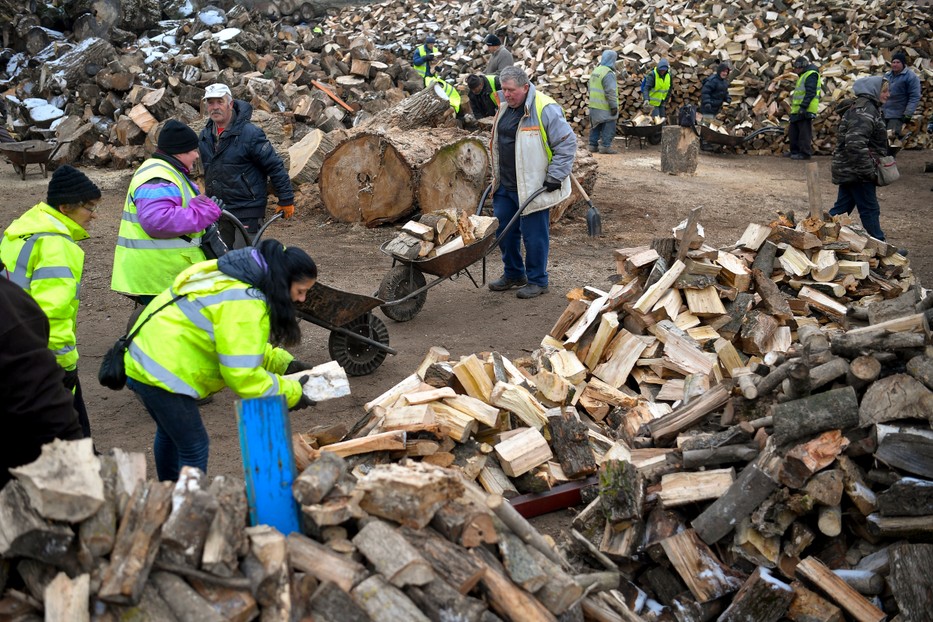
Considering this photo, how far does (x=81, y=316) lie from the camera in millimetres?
7254

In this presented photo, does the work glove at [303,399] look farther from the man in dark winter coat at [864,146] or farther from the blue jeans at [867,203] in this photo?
the blue jeans at [867,203]

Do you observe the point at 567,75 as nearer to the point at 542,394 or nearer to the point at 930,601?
the point at 542,394

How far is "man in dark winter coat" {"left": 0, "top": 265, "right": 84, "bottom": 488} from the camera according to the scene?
261cm

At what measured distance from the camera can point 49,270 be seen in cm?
381

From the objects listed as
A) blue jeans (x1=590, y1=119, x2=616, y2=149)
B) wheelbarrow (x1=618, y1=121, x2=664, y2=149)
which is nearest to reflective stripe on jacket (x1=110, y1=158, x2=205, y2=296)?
blue jeans (x1=590, y1=119, x2=616, y2=149)

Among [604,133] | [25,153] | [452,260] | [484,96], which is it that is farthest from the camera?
[604,133]

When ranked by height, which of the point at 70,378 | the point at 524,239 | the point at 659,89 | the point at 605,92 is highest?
the point at 70,378

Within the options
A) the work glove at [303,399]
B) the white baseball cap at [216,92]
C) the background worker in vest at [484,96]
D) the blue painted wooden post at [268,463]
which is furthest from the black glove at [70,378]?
the background worker in vest at [484,96]

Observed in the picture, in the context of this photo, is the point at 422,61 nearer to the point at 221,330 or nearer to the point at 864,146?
the point at 864,146

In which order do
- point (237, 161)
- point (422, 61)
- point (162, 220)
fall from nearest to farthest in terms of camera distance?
1. point (162, 220)
2. point (237, 161)
3. point (422, 61)

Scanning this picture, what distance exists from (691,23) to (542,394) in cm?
1437

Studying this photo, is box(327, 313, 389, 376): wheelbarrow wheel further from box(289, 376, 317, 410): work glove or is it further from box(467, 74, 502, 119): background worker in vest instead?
box(467, 74, 502, 119): background worker in vest

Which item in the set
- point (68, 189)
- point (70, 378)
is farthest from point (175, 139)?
point (70, 378)

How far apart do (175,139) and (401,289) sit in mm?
2624
